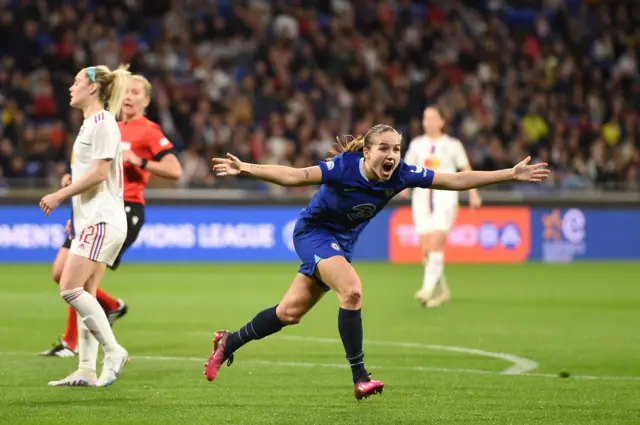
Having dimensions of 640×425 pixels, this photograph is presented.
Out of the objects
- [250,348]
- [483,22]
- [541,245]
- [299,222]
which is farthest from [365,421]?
[483,22]

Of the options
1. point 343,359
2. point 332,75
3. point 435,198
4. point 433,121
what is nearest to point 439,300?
point 435,198

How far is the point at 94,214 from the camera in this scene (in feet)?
26.9

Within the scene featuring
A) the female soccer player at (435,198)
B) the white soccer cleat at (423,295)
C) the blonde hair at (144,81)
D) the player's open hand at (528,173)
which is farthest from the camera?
the female soccer player at (435,198)

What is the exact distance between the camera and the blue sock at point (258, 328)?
8.11m

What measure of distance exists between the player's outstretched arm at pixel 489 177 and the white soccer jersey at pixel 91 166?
222 cm

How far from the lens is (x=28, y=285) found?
56.1 ft

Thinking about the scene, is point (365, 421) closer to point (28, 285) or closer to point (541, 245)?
point (28, 285)

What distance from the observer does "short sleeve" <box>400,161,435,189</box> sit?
7.94 m

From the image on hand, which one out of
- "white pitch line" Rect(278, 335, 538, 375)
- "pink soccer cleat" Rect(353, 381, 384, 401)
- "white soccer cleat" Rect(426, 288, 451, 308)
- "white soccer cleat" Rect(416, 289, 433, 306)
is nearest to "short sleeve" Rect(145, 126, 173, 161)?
"white pitch line" Rect(278, 335, 538, 375)

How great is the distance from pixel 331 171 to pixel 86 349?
2184 millimetres

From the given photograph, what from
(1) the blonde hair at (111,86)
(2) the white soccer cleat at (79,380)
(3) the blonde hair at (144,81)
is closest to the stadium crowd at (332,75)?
(3) the blonde hair at (144,81)

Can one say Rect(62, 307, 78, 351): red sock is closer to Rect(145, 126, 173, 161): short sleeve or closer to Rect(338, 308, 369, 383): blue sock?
Rect(145, 126, 173, 161): short sleeve

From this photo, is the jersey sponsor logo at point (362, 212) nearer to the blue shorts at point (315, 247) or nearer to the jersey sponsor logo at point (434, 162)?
the blue shorts at point (315, 247)

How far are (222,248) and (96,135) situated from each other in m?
14.1
